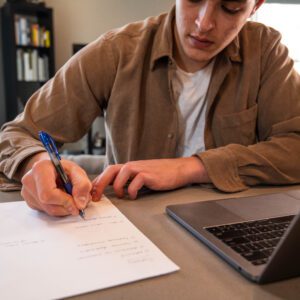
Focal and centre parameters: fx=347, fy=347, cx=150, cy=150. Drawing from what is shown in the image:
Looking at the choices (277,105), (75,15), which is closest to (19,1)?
(75,15)

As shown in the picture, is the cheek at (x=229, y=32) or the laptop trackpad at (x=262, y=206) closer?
the laptop trackpad at (x=262, y=206)

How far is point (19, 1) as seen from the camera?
3377mm

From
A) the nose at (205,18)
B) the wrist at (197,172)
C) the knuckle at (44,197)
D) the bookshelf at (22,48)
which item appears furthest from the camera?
the bookshelf at (22,48)

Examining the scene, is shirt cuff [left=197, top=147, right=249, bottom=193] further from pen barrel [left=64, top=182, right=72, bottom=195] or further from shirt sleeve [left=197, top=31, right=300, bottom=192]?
pen barrel [left=64, top=182, right=72, bottom=195]

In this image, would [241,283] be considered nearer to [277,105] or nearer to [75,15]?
[277,105]

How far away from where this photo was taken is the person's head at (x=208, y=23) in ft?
3.07

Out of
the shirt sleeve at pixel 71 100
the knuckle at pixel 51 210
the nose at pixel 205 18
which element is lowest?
the knuckle at pixel 51 210

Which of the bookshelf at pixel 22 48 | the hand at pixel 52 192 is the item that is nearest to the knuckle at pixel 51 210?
the hand at pixel 52 192

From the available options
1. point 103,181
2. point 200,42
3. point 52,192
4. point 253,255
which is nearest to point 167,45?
point 200,42

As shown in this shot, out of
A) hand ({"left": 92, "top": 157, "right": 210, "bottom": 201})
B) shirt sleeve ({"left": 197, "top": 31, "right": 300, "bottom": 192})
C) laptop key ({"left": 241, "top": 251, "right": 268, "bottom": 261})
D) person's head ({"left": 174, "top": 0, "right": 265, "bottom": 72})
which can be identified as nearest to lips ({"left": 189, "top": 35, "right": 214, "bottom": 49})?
person's head ({"left": 174, "top": 0, "right": 265, "bottom": 72})

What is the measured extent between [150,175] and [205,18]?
0.47 m

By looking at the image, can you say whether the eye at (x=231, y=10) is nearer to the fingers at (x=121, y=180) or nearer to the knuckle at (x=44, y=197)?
the fingers at (x=121, y=180)

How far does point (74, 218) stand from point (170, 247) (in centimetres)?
19

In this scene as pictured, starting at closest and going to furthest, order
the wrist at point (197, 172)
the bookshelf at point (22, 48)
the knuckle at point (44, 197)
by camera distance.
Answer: the knuckle at point (44, 197)
the wrist at point (197, 172)
the bookshelf at point (22, 48)
